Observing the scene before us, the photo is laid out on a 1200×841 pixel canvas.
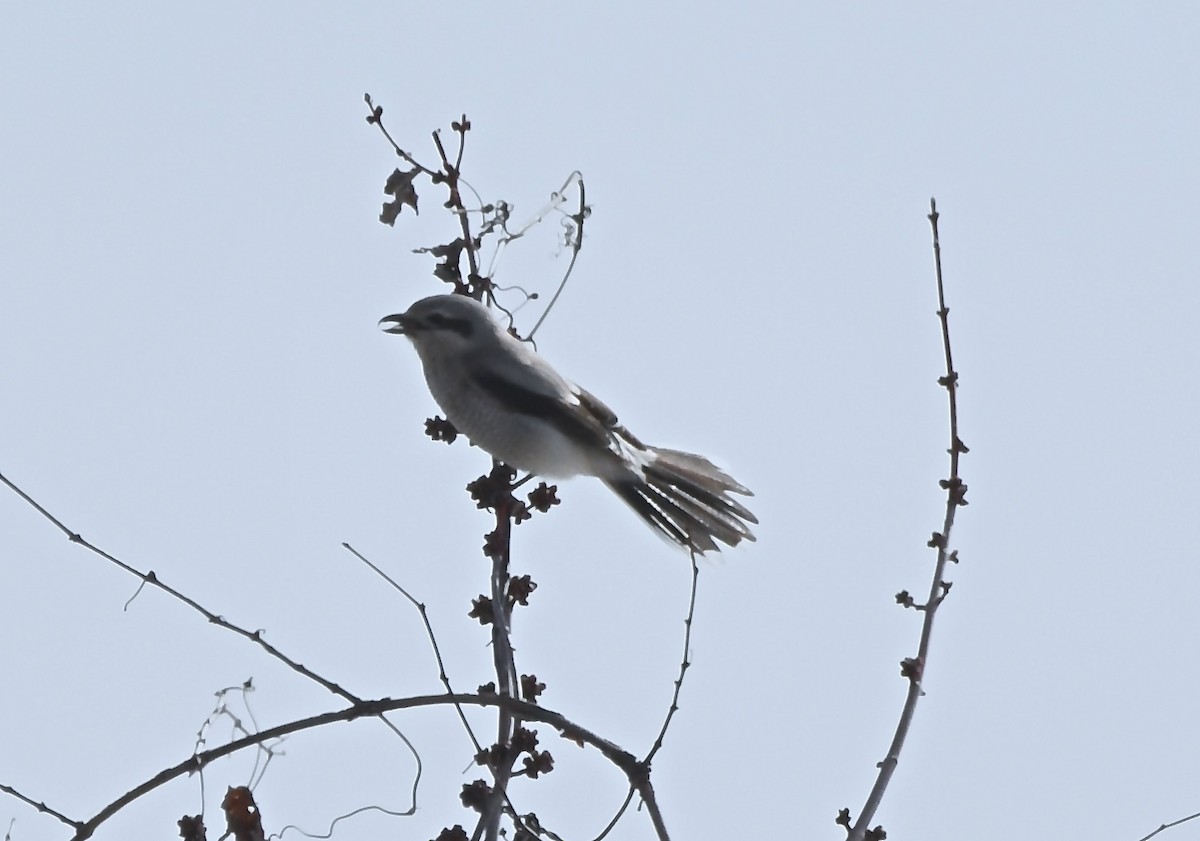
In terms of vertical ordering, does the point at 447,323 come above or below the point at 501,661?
above

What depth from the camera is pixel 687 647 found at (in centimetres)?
357

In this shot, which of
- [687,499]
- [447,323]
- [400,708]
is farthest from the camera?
[687,499]

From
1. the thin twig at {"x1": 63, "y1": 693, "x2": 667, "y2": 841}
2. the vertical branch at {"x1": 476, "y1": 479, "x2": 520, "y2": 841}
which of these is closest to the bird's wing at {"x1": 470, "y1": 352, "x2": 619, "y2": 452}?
the vertical branch at {"x1": 476, "y1": 479, "x2": 520, "y2": 841}

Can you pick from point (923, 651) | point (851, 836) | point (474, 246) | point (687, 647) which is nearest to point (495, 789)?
point (687, 647)

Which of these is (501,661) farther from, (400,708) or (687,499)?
(687,499)

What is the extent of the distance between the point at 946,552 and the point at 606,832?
981mm

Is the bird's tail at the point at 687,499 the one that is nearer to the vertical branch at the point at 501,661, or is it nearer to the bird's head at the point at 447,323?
the bird's head at the point at 447,323

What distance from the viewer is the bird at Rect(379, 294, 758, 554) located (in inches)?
209

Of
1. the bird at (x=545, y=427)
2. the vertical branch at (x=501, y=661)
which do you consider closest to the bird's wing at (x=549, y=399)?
the bird at (x=545, y=427)

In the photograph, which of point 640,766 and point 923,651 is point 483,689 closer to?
point 640,766

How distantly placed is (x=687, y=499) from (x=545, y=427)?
0.68m

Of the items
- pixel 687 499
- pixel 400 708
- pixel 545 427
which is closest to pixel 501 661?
pixel 400 708

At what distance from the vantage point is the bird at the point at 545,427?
5.30 metres

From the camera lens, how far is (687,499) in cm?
585
